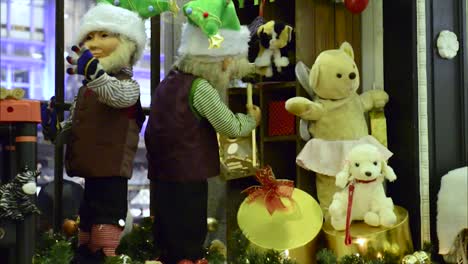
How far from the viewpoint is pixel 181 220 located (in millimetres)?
1865

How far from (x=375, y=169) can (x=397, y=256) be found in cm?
30

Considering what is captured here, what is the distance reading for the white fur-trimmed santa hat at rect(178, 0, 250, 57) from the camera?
185 cm

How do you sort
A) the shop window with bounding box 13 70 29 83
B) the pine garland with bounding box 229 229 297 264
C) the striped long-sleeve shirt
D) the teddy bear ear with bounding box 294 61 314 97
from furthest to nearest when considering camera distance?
the shop window with bounding box 13 70 29 83 → the teddy bear ear with bounding box 294 61 314 97 → the pine garland with bounding box 229 229 297 264 → the striped long-sleeve shirt

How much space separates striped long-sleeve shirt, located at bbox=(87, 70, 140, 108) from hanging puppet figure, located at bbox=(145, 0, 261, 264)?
119mm

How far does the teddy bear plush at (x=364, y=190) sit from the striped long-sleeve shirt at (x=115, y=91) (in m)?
0.71

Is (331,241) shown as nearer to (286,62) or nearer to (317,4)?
(286,62)

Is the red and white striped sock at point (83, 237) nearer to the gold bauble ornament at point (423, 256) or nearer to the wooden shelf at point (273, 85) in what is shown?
the wooden shelf at point (273, 85)

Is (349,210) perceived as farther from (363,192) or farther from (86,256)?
(86,256)

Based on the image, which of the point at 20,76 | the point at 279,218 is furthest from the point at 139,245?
the point at 20,76

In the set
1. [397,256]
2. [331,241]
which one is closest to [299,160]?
[331,241]

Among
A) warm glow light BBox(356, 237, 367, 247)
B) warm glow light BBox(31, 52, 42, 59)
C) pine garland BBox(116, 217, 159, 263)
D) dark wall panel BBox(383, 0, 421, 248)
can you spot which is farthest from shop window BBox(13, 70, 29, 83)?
warm glow light BBox(356, 237, 367, 247)

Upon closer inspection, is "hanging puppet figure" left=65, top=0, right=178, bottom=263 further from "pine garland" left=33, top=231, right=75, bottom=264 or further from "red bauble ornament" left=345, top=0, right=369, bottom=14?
"red bauble ornament" left=345, top=0, right=369, bottom=14

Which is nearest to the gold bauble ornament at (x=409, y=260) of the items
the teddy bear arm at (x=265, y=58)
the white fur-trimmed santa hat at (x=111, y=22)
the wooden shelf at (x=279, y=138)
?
the wooden shelf at (x=279, y=138)

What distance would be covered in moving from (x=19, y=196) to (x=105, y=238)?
0.42m
